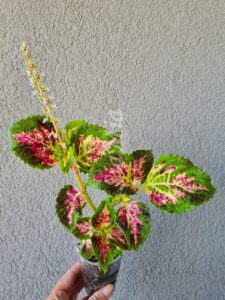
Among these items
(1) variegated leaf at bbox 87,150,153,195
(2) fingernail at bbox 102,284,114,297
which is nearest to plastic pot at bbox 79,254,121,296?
(2) fingernail at bbox 102,284,114,297

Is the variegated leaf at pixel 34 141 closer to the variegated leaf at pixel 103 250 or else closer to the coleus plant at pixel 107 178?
the coleus plant at pixel 107 178

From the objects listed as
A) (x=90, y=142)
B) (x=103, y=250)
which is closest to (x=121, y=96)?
(x=90, y=142)

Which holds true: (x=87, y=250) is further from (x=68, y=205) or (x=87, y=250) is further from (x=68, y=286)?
(x=68, y=286)

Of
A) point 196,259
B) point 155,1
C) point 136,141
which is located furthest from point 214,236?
point 155,1

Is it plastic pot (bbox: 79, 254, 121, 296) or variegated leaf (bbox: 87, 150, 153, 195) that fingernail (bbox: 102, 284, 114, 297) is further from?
variegated leaf (bbox: 87, 150, 153, 195)

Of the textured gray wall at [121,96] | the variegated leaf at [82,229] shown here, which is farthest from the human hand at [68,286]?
the variegated leaf at [82,229]

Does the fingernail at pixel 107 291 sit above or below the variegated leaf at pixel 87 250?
below
